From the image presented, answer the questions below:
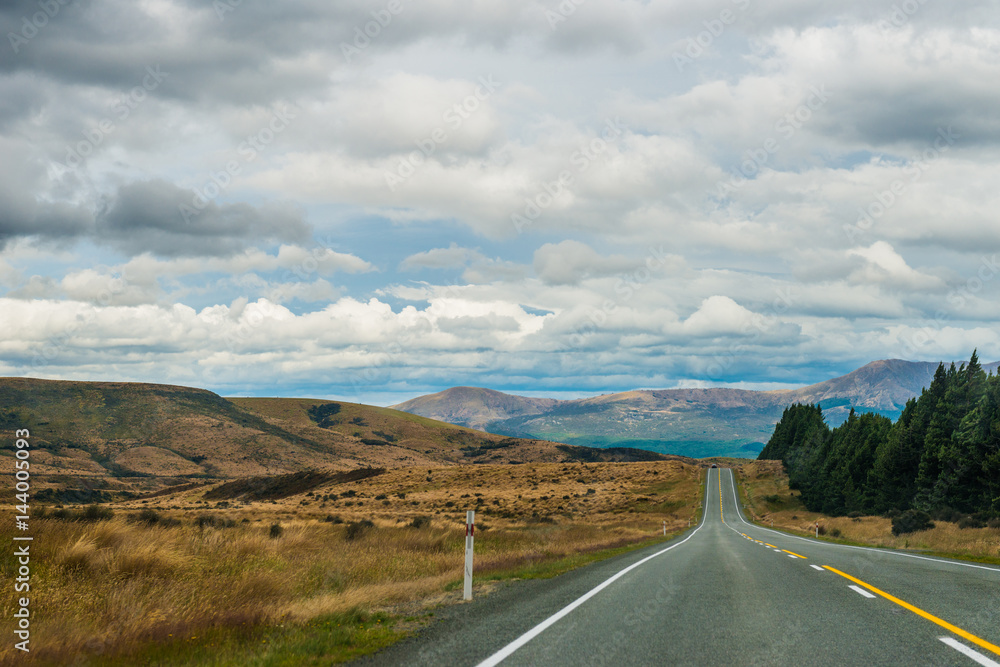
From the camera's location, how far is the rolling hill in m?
122

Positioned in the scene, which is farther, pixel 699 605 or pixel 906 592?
pixel 906 592

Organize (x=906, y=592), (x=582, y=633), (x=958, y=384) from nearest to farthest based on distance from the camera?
(x=582, y=633), (x=906, y=592), (x=958, y=384)

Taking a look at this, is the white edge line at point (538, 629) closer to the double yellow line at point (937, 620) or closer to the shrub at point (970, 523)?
the double yellow line at point (937, 620)

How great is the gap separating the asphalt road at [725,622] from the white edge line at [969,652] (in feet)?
0.05

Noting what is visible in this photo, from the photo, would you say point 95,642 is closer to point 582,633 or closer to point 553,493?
point 582,633

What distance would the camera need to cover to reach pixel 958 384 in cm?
5469

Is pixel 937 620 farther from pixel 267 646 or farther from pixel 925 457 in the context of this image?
pixel 925 457

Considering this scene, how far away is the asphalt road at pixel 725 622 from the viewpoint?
20.5 ft

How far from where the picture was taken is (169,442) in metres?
146

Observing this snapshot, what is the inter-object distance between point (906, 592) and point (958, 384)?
55.4 meters

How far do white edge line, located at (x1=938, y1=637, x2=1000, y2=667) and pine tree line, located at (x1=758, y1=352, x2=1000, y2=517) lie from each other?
4530cm

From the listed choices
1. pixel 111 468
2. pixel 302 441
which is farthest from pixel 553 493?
pixel 302 441

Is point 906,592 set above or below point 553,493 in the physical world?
above

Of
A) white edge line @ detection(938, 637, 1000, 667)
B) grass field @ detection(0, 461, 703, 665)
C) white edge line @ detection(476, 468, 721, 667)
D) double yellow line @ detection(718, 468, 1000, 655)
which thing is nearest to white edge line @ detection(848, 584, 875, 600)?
double yellow line @ detection(718, 468, 1000, 655)
